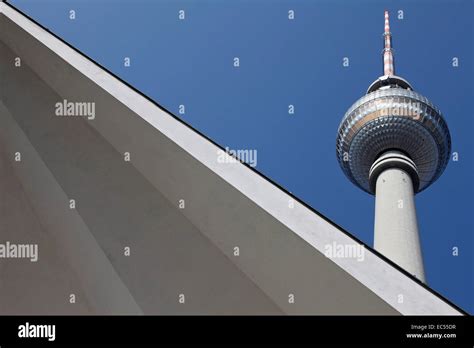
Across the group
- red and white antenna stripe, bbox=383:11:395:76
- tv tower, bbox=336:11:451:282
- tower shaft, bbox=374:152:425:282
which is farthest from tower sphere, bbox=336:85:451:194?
red and white antenna stripe, bbox=383:11:395:76

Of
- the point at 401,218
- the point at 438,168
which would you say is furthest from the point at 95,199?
the point at 438,168

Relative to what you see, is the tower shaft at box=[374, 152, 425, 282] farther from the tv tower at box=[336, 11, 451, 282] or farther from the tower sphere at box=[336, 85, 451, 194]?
the tower sphere at box=[336, 85, 451, 194]

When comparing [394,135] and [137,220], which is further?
[394,135]

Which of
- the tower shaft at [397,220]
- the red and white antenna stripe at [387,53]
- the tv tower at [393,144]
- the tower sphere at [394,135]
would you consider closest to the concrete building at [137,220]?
the tower shaft at [397,220]

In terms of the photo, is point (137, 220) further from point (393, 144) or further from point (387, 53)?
point (387, 53)

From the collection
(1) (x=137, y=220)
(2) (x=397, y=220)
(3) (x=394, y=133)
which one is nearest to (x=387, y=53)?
(3) (x=394, y=133)

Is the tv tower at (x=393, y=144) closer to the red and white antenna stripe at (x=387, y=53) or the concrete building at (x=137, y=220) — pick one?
the red and white antenna stripe at (x=387, y=53)
